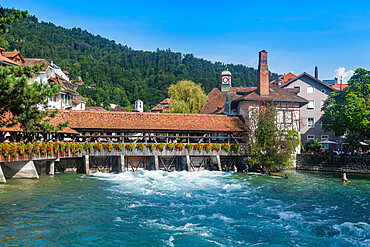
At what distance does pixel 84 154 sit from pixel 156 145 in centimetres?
572

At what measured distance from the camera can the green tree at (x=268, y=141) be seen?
27953mm

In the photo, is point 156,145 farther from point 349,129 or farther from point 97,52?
point 97,52

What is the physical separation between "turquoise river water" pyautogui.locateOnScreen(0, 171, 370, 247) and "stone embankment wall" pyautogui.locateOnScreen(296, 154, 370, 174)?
4857 millimetres

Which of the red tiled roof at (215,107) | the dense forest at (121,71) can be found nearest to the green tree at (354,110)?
the red tiled roof at (215,107)

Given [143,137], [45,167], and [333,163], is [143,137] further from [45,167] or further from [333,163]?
[333,163]

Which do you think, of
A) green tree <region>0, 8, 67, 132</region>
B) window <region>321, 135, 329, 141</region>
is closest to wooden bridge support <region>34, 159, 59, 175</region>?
green tree <region>0, 8, 67, 132</region>

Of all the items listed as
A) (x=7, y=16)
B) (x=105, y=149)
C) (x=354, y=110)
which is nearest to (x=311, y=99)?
(x=354, y=110)

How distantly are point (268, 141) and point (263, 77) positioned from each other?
7364mm

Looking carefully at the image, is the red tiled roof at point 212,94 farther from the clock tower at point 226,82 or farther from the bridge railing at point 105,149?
the bridge railing at point 105,149

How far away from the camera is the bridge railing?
2102 centimetres

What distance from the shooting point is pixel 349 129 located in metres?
30.1

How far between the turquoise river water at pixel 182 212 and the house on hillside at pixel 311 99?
16.4 metres

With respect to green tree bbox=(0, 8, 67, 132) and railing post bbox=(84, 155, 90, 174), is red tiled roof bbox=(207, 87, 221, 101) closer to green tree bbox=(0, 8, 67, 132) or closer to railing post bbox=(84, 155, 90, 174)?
railing post bbox=(84, 155, 90, 174)

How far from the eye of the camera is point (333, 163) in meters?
29.6
